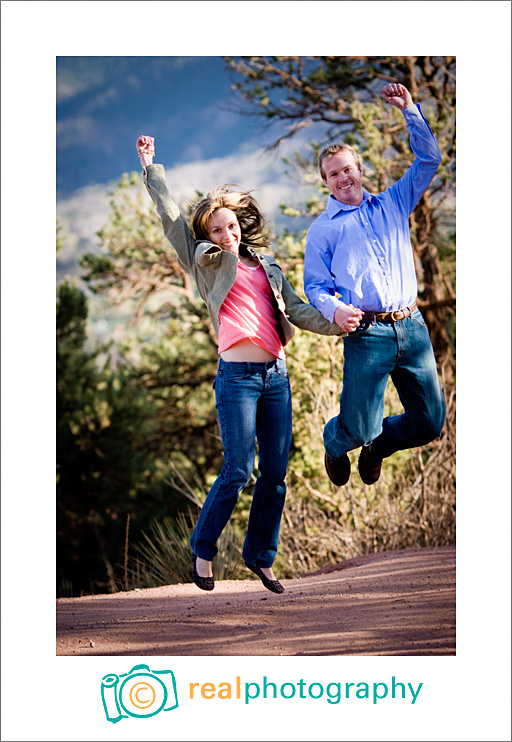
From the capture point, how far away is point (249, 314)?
11.4ft

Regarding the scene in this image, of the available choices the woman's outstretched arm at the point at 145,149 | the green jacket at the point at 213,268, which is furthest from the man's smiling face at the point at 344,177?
the woman's outstretched arm at the point at 145,149

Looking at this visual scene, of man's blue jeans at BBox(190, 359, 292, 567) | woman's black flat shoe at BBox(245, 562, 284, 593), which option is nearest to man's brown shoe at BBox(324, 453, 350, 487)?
man's blue jeans at BBox(190, 359, 292, 567)

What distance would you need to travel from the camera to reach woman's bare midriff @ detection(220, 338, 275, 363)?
11.3 ft

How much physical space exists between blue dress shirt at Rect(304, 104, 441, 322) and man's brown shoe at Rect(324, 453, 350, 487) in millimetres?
758

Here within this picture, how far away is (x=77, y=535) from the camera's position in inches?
352

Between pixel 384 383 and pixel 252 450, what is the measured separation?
0.68 meters

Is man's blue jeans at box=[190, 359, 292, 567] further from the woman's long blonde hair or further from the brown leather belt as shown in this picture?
the woman's long blonde hair

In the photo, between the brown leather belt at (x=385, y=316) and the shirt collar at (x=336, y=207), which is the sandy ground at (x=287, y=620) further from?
the shirt collar at (x=336, y=207)

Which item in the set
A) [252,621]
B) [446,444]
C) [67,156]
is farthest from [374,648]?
[67,156]

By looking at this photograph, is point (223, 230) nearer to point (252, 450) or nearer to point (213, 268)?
point (213, 268)

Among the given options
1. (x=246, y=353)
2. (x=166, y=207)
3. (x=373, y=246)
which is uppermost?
(x=166, y=207)

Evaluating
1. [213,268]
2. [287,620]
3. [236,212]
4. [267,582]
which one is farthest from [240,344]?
[287,620]

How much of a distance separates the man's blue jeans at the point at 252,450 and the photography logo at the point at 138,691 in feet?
2.12

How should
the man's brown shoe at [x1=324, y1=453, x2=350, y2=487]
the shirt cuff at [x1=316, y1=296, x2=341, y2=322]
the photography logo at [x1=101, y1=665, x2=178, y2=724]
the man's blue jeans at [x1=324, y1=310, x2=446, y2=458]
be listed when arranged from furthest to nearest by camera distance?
the man's brown shoe at [x1=324, y1=453, x2=350, y2=487] → the photography logo at [x1=101, y1=665, x2=178, y2=724] → the man's blue jeans at [x1=324, y1=310, x2=446, y2=458] → the shirt cuff at [x1=316, y1=296, x2=341, y2=322]
